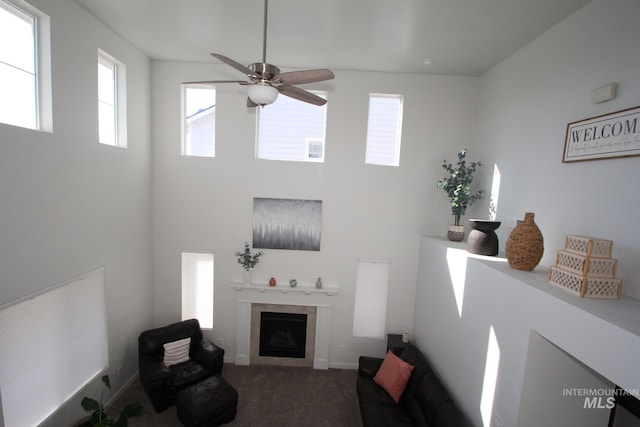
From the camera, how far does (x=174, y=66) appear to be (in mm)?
4117

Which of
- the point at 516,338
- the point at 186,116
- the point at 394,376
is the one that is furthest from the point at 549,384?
the point at 186,116

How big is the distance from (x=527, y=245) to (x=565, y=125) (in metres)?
1.27

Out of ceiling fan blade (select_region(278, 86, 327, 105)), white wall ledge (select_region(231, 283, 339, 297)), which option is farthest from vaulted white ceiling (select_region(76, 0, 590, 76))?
white wall ledge (select_region(231, 283, 339, 297))

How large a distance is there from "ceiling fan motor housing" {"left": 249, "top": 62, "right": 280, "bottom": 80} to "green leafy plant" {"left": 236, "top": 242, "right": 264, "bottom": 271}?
304 cm

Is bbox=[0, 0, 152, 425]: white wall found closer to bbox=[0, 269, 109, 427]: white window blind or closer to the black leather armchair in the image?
bbox=[0, 269, 109, 427]: white window blind

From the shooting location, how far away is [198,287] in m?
4.54

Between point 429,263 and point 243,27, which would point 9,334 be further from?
point 429,263

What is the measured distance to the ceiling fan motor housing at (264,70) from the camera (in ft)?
5.88

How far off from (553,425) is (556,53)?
3.39m

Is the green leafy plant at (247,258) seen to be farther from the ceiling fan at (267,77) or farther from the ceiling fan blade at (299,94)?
the ceiling fan at (267,77)

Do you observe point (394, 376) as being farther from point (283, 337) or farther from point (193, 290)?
point (193, 290)

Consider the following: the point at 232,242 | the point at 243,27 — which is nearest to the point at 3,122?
the point at 243,27

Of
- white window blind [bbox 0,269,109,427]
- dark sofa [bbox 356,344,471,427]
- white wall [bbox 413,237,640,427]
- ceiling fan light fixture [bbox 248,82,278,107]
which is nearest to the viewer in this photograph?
white wall [bbox 413,237,640,427]

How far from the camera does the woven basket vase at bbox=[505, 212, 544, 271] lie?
2.28m
